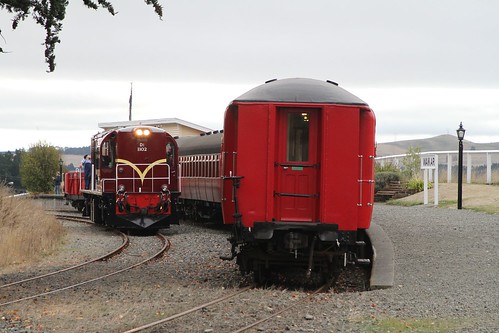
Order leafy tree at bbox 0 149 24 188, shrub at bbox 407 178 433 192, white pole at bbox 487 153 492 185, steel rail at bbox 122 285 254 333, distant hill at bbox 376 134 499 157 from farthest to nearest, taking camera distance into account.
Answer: distant hill at bbox 376 134 499 157
leafy tree at bbox 0 149 24 188
shrub at bbox 407 178 433 192
white pole at bbox 487 153 492 185
steel rail at bbox 122 285 254 333

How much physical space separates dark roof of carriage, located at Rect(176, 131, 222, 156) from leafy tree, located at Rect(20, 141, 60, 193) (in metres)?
31.8

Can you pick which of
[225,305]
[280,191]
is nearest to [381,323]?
[225,305]

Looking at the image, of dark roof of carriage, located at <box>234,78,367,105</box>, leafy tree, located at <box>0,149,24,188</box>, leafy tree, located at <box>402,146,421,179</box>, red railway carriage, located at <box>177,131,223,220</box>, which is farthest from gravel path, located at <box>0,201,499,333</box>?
leafy tree, located at <box>0,149,24,188</box>

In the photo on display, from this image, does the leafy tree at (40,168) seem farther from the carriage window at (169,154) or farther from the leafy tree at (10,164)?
the carriage window at (169,154)

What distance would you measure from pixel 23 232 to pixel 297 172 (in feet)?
33.5

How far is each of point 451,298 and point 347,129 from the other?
9.75 ft

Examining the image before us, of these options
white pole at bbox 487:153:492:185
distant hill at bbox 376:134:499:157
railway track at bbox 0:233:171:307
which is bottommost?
railway track at bbox 0:233:171:307

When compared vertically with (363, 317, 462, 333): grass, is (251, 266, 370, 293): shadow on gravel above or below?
below

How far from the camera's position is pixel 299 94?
12797 millimetres

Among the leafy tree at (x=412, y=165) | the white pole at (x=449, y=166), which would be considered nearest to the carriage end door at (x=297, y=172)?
the white pole at (x=449, y=166)

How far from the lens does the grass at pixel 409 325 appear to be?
9.54 metres

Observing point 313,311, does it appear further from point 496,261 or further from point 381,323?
point 496,261

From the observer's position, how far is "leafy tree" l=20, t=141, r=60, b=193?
61.7 metres

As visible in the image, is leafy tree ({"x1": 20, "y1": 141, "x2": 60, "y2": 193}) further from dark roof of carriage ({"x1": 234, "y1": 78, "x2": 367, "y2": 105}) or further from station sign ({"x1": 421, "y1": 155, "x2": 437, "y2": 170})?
dark roof of carriage ({"x1": 234, "y1": 78, "x2": 367, "y2": 105})
